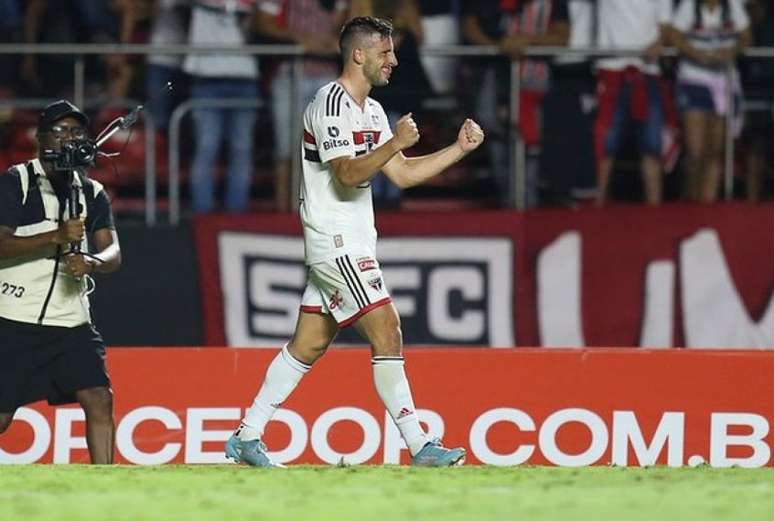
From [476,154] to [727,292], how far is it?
6.45ft

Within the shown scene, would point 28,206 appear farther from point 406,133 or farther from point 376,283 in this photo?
point 406,133

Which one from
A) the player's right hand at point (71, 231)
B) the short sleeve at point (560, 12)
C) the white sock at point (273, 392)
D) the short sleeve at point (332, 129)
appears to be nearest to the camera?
the short sleeve at point (332, 129)

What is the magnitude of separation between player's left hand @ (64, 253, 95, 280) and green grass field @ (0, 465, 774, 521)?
1.07 metres

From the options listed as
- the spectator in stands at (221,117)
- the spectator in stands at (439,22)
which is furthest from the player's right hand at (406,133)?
the spectator in stands at (439,22)

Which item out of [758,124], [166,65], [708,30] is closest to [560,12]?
[708,30]

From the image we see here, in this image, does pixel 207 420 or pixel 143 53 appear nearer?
pixel 207 420

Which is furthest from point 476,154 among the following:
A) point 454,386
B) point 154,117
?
point 454,386

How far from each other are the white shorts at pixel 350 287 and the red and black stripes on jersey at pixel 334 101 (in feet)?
2.20

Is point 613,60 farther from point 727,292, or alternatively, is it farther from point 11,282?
point 11,282

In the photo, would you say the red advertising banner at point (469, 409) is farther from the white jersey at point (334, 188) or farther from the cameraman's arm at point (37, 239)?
the white jersey at point (334, 188)

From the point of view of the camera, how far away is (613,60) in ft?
44.9

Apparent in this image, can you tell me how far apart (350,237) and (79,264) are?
1296mm

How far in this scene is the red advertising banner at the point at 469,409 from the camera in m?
11.1

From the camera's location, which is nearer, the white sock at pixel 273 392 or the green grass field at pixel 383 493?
the green grass field at pixel 383 493
